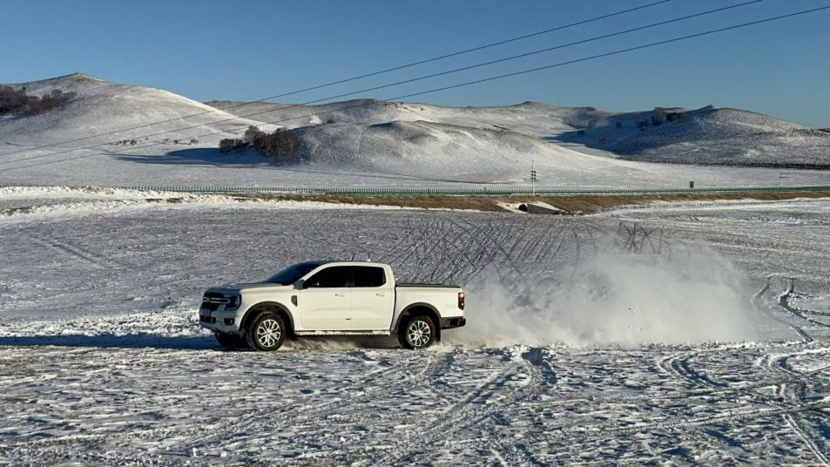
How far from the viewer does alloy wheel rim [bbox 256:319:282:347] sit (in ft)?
53.8

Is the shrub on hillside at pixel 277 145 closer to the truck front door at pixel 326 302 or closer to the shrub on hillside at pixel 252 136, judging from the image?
the shrub on hillside at pixel 252 136

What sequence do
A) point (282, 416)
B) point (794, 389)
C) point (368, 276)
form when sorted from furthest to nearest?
1. point (368, 276)
2. point (794, 389)
3. point (282, 416)

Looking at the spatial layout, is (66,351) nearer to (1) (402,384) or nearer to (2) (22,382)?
(2) (22,382)

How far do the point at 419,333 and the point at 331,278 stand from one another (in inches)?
76.3

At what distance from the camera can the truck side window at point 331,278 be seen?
17.2 metres

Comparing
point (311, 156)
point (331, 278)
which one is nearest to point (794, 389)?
point (331, 278)

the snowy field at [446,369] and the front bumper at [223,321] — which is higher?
the front bumper at [223,321]

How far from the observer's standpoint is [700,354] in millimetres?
16766

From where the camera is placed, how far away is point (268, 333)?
16.5 metres

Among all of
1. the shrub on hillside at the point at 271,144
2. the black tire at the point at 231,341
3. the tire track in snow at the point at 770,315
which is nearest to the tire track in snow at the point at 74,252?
the black tire at the point at 231,341

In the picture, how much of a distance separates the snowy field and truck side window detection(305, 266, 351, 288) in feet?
3.70

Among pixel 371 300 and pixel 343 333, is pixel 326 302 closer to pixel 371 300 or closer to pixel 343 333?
pixel 343 333

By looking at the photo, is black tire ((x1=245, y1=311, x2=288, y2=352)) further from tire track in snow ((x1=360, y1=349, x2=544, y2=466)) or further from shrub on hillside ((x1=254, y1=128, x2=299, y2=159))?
shrub on hillside ((x1=254, y1=128, x2=299, y2=159))

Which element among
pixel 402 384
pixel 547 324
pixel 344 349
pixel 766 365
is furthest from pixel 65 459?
pixel 547 324
